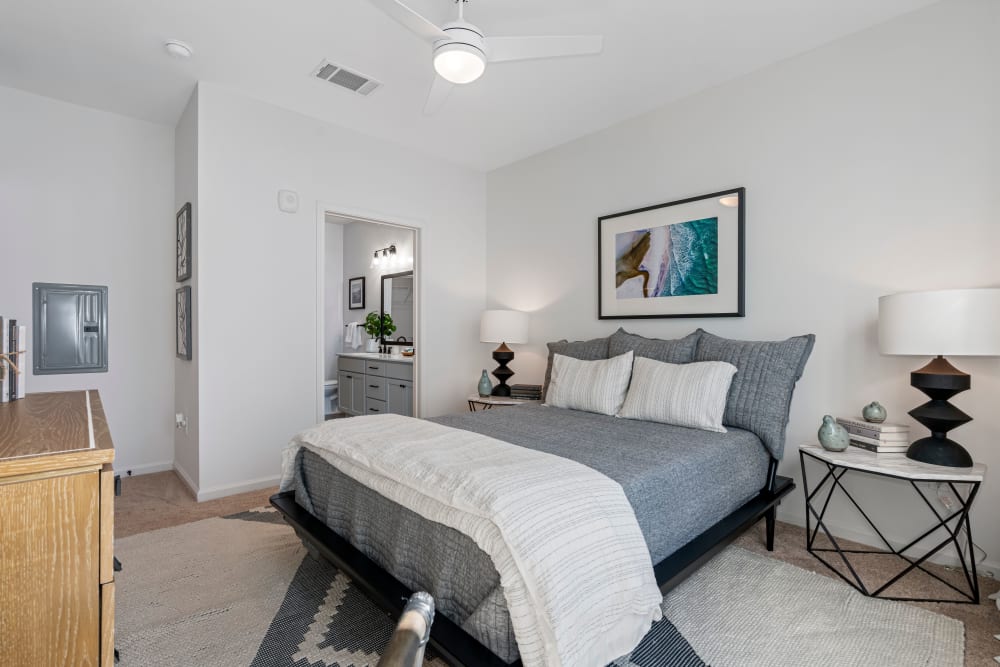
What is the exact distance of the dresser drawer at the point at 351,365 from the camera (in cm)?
542

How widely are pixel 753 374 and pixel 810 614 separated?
108 cm

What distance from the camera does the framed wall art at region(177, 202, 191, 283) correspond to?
322cm

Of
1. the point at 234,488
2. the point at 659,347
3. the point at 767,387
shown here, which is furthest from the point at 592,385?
the point at 234,488

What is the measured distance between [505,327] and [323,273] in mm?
1475

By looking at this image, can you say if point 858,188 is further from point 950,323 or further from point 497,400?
point 497,400

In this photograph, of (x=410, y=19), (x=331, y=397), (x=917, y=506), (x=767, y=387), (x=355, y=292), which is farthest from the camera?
(x=355, y=292)

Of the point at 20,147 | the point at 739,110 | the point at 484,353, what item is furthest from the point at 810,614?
the point at 20,147

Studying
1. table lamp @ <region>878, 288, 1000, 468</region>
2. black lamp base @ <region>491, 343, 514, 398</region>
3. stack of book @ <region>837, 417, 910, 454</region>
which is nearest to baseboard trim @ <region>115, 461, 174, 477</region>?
black lamp base @ <region>491, 343, 514, 398</region>

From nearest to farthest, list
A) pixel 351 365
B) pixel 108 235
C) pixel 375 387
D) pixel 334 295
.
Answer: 1. pixel 108 235
2. pixel 375 387
3. pixel 351 365
4. pixel 334 295

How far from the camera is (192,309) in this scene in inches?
123

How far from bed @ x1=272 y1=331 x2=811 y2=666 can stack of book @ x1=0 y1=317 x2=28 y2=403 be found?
3.26 ft

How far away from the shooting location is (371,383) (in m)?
5.17

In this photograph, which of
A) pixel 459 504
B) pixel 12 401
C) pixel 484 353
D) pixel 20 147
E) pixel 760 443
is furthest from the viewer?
pixel 484 353

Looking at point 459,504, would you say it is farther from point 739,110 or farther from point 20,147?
point 20,147
